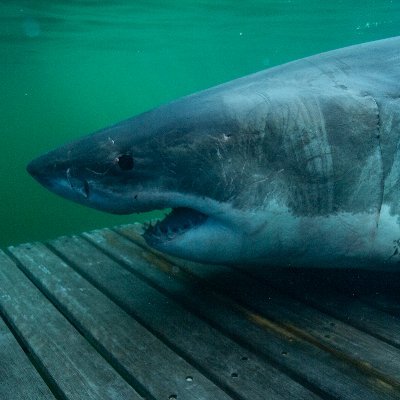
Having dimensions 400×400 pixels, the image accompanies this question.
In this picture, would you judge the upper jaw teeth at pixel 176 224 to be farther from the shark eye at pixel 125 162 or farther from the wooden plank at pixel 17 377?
the wooden plank at pixel 17 377

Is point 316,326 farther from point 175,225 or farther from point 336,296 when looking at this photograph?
point 175,225

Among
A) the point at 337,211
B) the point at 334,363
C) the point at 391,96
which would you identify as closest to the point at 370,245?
the point at 337,211

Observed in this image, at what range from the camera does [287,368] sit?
8.15 feet

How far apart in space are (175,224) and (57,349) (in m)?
1.05

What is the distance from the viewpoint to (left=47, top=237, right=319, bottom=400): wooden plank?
7.63 feet

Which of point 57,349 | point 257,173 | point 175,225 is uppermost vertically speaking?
point 257,173

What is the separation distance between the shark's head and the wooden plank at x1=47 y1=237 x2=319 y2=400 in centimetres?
55

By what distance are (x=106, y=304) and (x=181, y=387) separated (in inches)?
46.1

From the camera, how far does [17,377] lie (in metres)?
2.46

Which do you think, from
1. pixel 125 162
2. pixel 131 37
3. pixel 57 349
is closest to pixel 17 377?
pixel 57 349

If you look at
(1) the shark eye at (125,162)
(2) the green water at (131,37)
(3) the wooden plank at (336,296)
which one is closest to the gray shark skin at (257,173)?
(1) the shark eye at (125,162)

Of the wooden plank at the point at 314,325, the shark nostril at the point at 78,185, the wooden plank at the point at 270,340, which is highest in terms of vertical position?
the shark nostril at the point at 78,185

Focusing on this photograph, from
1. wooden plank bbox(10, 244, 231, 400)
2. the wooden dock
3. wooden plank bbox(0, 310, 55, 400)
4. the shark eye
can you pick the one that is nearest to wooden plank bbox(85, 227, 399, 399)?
the wooden dock

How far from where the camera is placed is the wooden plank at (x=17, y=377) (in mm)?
2305
